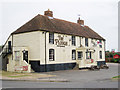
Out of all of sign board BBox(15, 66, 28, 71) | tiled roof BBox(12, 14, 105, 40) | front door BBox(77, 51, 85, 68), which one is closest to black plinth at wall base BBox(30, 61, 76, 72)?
sign board BBox(15, 66, 28, 71)

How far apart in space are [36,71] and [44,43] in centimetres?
416

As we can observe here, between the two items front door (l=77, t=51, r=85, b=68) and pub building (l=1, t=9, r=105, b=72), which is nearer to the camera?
pub building (l=1, t=9, r=105, b=72)

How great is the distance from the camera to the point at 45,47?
24.8 meters

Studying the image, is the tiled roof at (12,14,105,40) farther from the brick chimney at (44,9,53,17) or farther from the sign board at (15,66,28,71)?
the sign board at (15,66,28,71)

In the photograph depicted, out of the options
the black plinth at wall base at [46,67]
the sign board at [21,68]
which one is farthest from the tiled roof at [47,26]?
the sign board at [21,68]

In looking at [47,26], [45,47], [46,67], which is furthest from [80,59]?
[47,26]

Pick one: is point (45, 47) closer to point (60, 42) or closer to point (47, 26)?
point (60, 42)

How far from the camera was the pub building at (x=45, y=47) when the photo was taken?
2450cm

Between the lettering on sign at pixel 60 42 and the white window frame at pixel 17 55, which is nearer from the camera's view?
the white window frame at pixel 17 55

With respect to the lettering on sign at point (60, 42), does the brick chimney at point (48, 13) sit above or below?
above

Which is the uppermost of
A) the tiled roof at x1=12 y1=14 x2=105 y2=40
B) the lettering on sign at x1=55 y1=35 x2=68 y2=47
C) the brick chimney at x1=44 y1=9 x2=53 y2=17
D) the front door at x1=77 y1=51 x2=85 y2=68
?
the brick chimney at x1=44 y1=9 x2=53 y2=17

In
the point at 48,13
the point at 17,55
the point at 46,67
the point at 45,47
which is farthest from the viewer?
the point at 48,13

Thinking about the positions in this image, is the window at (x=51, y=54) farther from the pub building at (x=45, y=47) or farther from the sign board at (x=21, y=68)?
the sign board at (x=21, y=68)

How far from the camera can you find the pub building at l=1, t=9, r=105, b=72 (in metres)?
24.5
